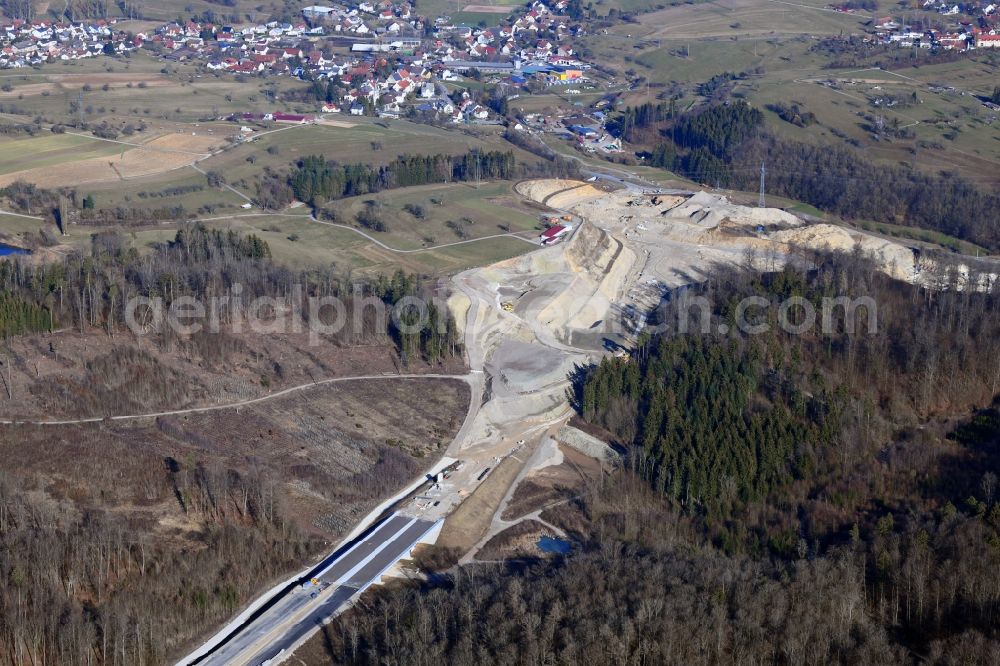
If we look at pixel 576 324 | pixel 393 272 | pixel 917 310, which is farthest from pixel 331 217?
pixel 917 310

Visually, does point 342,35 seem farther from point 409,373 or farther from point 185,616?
point 185,616

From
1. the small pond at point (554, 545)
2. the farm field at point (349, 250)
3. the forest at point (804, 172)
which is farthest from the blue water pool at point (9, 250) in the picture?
the forest at point (804, 172)

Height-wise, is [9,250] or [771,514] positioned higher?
[9,250]

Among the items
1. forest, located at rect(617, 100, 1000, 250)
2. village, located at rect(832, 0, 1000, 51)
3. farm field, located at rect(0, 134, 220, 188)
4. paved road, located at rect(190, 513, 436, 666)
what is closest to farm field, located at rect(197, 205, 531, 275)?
farm field, located at rect(0, 134, 220, 188)

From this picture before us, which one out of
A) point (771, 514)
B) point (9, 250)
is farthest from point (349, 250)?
point (771, 514)

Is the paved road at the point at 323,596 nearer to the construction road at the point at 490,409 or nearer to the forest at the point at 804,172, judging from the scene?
the construction road at the point at 490,409

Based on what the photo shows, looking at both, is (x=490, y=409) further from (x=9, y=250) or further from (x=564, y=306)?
(x=9, y=250)
